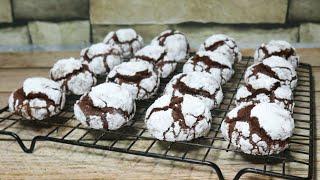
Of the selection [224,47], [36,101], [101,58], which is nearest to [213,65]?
[224,47]

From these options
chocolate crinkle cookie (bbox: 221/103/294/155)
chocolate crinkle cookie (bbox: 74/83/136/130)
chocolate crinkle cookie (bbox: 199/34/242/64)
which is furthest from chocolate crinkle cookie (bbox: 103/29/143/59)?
chocolate crinkle cookie (bbox: 221/103/294/155)

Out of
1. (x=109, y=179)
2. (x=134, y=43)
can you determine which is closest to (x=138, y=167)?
(x=109, y=179)

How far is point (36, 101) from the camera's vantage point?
5.06 ft

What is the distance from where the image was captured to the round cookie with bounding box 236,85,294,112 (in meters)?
1.54

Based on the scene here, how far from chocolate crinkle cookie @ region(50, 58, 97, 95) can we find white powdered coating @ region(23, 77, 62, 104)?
17 centimetres

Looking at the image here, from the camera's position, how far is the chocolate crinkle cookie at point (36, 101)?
1.54 meters

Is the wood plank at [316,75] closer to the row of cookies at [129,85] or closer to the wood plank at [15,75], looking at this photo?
the row of cookies at [129,85]

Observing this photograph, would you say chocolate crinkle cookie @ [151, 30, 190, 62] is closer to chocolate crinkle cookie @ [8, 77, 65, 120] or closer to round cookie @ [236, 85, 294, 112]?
round cookie @ [236, 85, 294, 112]

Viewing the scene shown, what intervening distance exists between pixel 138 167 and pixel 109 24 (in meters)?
1.40

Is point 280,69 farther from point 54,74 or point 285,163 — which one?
point 54,74

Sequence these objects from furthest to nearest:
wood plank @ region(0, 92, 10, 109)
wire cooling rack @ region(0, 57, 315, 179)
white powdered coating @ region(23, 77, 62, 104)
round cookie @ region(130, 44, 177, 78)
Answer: round cookie @ region(130, 44, 177, 78), wood plank @ region(0, 92, 10, 109), white powdered coating @ region(23, 77, 62, 104), wire cooling rack @ region(0, 57, 315, 179)

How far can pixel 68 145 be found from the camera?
4.81 feet

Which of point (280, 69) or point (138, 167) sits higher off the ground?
point (280, 69)

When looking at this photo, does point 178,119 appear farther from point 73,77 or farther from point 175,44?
point 175,44
